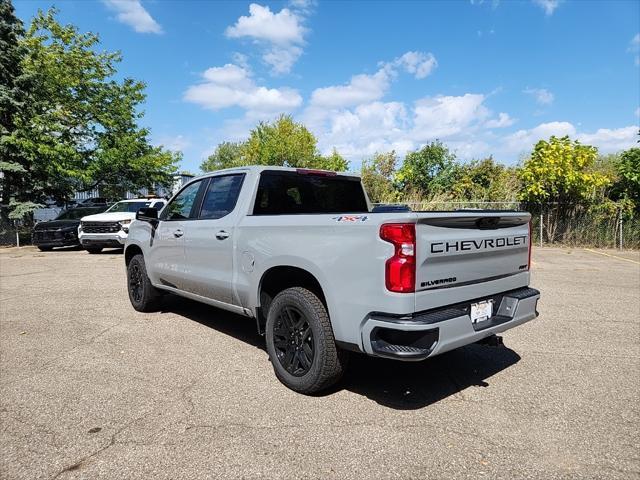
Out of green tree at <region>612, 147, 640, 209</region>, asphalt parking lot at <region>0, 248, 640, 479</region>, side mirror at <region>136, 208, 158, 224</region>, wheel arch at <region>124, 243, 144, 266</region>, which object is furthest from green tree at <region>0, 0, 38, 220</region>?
green tree at <region>612, 147, 640, 209</region>

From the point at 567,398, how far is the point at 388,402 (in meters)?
1.44

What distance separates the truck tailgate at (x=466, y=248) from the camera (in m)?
3.17

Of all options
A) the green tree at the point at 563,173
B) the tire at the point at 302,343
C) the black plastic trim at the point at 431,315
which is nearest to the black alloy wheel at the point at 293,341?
the tire at the point at 302,343

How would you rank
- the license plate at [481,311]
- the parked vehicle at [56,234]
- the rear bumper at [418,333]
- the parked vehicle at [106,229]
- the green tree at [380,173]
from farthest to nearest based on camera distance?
the green tree at [380,173] → the parked vehicle at [56,234] → the parked vehicle at [106,229] → the license plate at [481,311] → the rear bumper at [418,333]

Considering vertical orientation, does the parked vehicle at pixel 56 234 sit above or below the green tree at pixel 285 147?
below

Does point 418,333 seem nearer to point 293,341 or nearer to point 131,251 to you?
point 293,341

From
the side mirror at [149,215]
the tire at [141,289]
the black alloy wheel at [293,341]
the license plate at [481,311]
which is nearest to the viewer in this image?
the license plate at [481,311]

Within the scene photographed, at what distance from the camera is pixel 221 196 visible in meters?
5.02

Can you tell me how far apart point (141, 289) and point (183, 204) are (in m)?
1.70

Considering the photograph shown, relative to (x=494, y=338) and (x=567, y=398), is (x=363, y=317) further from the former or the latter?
(x=567, y=398)

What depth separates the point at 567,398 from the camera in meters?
3.70

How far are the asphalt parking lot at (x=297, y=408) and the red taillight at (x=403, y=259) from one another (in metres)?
1.04

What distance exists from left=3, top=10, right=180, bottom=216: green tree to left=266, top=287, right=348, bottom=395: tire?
18.9 metres

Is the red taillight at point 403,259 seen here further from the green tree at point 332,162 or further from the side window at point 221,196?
the green tree at point 332,162
